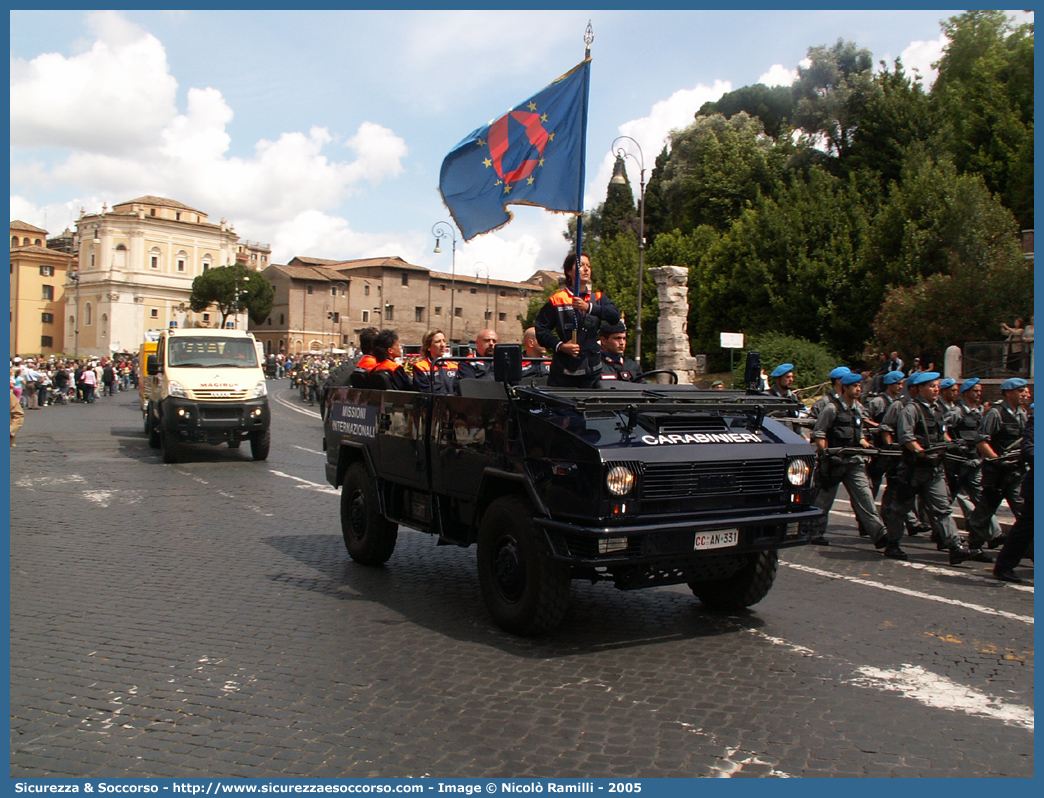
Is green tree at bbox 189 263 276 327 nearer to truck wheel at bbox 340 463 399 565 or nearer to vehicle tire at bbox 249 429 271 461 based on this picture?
vehicle tire at bbox 249 429 271 461

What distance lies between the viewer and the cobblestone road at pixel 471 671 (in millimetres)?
4004

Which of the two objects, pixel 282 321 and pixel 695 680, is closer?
pixel 695 680

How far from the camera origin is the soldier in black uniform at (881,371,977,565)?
8.52 m

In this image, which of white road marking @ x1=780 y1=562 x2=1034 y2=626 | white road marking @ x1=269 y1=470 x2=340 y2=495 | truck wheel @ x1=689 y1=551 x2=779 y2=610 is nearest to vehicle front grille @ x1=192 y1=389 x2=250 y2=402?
white road marking @ x1=269 y1=470 x2=340 y2=495

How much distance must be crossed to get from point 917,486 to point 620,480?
4.71 meters

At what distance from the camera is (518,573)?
18.7 feet

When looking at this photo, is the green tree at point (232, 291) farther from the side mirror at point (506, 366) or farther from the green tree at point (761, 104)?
the side mirror at point (506, 366)

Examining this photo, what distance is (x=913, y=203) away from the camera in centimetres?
3388

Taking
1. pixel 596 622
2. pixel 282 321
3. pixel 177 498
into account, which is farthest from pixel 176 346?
pixel 282 321

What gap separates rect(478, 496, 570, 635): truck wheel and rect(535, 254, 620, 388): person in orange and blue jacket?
1.18 meters

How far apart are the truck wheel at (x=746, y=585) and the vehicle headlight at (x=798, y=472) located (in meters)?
0.55

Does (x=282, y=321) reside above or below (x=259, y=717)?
above

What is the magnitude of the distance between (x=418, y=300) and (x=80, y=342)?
42190 mm

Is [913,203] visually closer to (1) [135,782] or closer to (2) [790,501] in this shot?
(2) [790,501]
